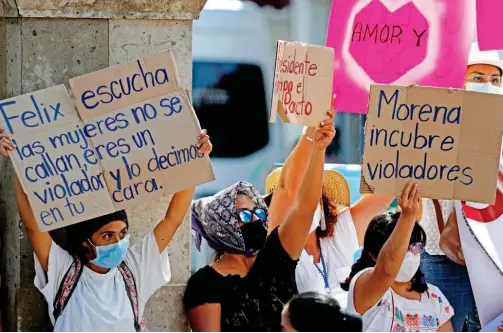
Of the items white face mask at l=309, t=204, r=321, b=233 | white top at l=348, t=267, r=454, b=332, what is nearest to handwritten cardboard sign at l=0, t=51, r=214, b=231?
white top at l=348, t=267, r=454, b=332

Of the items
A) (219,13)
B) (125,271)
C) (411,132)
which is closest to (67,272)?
(125,271)

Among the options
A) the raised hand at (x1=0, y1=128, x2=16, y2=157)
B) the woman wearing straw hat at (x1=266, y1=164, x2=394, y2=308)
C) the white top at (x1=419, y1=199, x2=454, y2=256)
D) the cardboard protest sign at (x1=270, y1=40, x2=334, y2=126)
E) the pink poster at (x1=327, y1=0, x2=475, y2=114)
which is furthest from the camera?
the pink poster at (x1=327, y1=0, x2=475, y2=114)

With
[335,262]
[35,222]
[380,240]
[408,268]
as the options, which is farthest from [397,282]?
[35,222]

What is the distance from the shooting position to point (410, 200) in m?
6.59

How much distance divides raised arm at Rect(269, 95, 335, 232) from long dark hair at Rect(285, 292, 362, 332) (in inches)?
81.8

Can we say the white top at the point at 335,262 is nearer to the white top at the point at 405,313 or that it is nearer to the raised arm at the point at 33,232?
the white top at the point at 405,313

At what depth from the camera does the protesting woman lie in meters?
6.62

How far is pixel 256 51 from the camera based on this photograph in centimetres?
1041

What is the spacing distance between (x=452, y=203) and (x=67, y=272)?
2.13 metres

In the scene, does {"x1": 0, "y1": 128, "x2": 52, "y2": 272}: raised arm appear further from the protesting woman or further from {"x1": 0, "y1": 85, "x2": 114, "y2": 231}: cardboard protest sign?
the protesting woman

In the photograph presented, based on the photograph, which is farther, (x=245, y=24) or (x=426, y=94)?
(x=245, y=24)

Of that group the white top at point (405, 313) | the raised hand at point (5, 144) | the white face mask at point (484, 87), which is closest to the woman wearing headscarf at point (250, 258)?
the white top at point (405, 313)

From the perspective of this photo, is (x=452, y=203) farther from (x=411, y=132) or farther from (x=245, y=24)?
(x=245, y=24)

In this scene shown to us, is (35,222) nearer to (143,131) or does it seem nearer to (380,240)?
(143,131)
